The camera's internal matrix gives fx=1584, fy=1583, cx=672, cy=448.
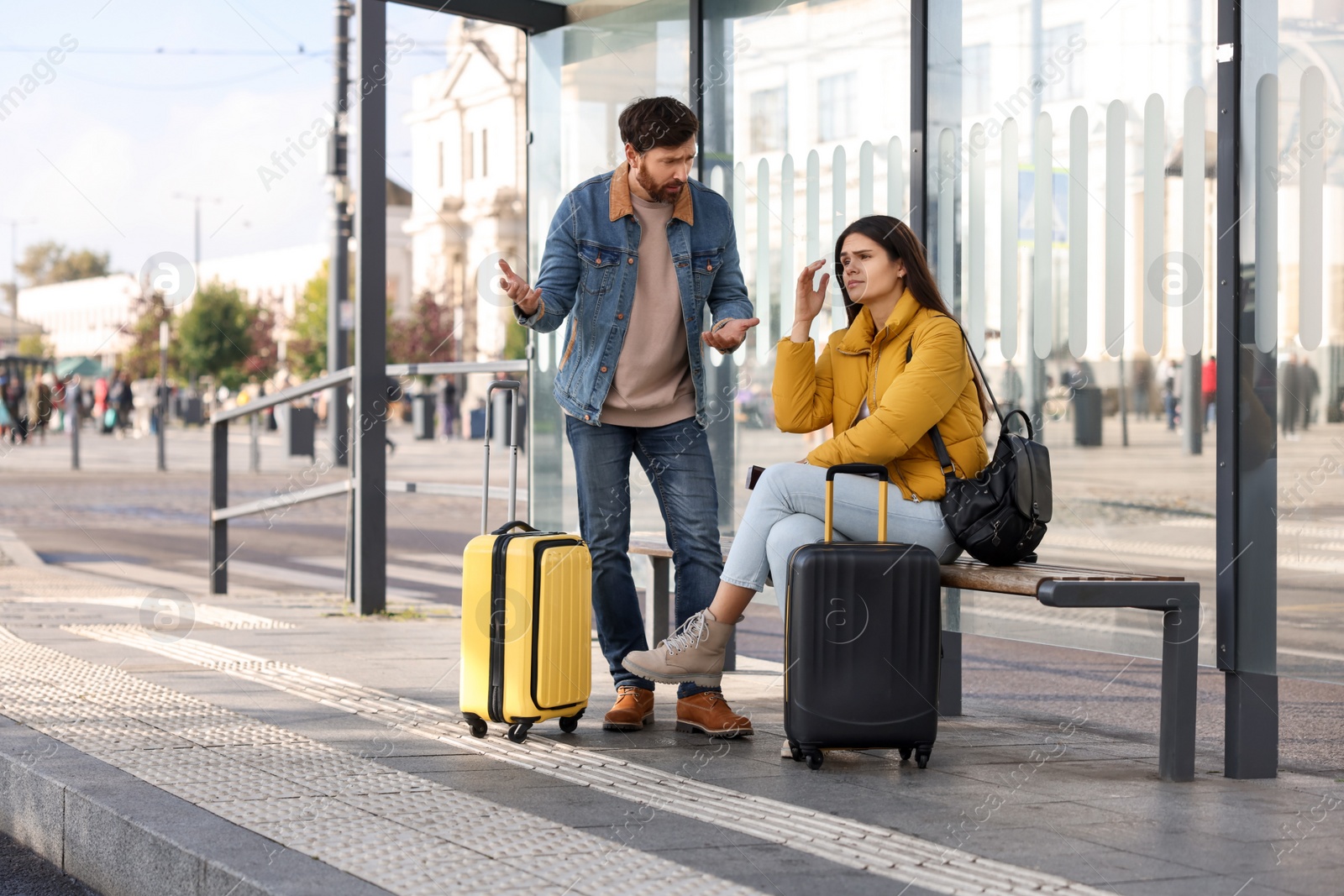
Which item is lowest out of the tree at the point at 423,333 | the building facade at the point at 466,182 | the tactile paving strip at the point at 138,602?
the tactile paving strip at the point at 138,602

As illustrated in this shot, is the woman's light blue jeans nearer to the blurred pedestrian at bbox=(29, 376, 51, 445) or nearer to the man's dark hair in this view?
the man's dark hair

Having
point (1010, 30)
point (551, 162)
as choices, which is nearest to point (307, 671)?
point (551, 162)

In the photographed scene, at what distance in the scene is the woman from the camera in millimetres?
4008

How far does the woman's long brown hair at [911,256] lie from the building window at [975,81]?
37.4 inches

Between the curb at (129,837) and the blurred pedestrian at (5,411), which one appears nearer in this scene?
the curb at (129,837)

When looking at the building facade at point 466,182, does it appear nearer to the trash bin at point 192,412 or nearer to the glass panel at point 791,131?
the trash bin at point 192,412

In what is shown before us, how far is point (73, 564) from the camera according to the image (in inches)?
420

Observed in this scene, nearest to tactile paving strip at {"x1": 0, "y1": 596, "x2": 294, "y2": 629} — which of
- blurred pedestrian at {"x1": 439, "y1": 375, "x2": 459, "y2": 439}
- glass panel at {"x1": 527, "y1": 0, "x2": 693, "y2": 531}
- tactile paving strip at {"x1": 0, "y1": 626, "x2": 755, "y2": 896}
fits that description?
glass panel at {"x1": 527, "y1": 0, "x2": 693, "y2": 531}

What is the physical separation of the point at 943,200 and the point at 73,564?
24.9 ft

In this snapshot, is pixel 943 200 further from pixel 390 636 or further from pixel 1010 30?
pixel 390 636

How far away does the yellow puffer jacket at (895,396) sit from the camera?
3.98 m

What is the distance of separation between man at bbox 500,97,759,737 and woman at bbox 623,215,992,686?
30 cm

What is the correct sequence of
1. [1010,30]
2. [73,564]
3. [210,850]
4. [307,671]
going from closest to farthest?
[210,850] → [307,671] → [1010,30] → [73,564]

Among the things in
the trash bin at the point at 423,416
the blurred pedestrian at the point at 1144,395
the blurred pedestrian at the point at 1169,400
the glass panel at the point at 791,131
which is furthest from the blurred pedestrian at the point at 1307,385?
the trash bin at the point at 423,416
